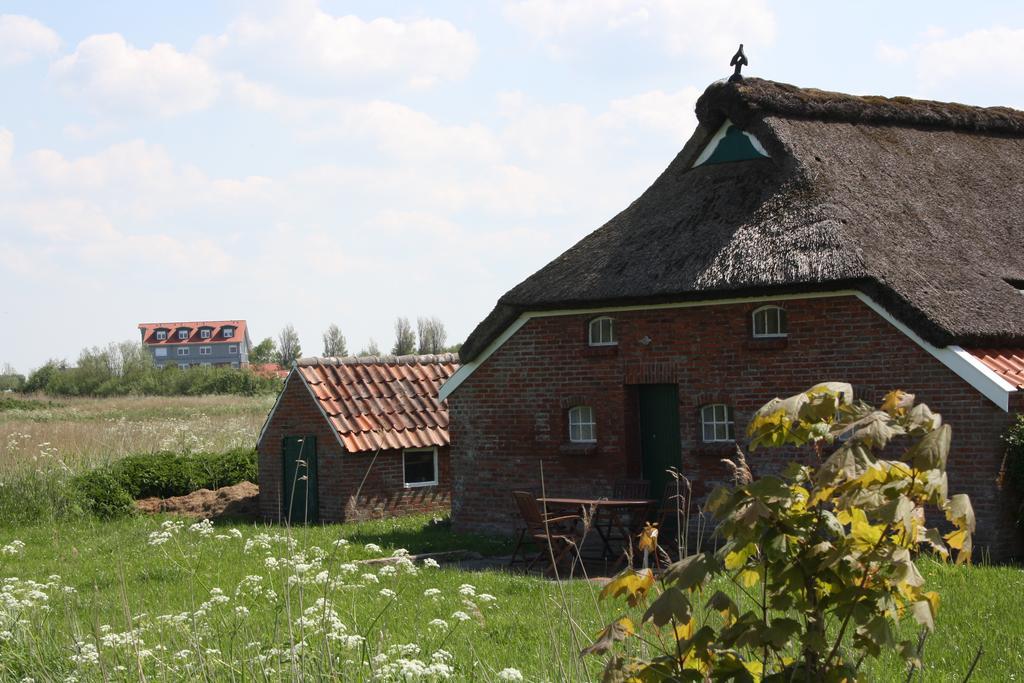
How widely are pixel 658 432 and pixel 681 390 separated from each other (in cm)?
86

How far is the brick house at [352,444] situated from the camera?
19891 millimetres

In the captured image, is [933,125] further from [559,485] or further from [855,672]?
[855,672]

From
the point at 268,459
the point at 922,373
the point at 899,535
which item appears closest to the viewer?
the point at 899,535

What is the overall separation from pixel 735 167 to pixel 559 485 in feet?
17.3

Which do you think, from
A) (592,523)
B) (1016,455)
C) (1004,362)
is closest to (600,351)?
(592,523)

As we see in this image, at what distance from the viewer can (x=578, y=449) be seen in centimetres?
1645

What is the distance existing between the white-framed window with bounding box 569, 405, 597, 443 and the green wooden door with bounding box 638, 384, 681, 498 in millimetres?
765

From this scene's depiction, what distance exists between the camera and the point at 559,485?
16734 mm

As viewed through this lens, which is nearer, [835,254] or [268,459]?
[835,254]

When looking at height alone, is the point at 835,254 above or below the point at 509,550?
above

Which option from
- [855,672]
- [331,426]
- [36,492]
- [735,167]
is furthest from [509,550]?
[855,672]

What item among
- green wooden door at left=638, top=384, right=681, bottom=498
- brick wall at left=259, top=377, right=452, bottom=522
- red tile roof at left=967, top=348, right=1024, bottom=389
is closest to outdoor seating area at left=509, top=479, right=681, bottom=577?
green wooden door at left=638, top=384, right=681, bottom=498

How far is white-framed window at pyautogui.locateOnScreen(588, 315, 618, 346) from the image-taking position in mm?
16469

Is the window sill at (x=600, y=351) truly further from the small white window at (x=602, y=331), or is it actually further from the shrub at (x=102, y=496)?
the shrub at (x=102, y=496)
